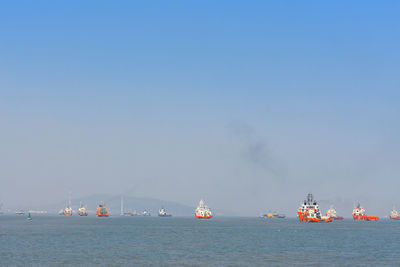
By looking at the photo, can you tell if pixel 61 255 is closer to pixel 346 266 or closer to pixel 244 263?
pixel 244 263

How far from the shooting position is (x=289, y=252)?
103 metres

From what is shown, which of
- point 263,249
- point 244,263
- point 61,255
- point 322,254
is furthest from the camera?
point 263,249

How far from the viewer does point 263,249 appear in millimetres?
110062

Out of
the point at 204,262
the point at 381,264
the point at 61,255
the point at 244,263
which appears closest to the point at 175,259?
the point at 204,262

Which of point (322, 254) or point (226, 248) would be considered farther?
point (226, 248)

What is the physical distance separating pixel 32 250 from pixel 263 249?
50031 mm

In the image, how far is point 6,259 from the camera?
274ft

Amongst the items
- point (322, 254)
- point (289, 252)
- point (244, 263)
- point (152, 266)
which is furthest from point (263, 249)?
point (152, 266)

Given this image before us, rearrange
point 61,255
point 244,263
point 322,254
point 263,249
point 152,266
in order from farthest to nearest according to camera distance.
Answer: point 263,249 < point 322,254 < point 61,255 < point 244,263 < point 152,266

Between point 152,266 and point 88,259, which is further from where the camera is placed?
point 88,259

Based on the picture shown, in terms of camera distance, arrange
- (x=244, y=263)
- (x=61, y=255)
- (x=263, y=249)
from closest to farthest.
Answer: (x=244, y=263) → (x=61, y=255) → (x=263, y=249)

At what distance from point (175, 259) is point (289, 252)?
1125 inches

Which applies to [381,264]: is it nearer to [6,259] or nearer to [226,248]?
[226,248]

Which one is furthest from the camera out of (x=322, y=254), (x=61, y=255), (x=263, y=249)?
(x=263, y=249)
